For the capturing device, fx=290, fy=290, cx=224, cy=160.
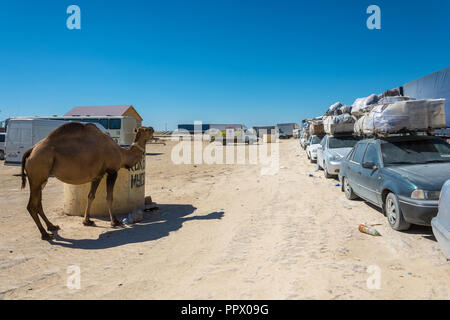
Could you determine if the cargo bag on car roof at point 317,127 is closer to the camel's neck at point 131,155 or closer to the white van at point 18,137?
the camel's neck at point 131,155

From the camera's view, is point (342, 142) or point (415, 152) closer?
point (415, 152)

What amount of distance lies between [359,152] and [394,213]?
244 cm

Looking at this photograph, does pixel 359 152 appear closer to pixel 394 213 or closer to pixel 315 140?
pixel 394 213

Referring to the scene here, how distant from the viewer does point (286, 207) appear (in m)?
7.39

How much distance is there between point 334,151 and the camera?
1186 centimetres

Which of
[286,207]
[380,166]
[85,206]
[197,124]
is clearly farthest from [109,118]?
[197,124]

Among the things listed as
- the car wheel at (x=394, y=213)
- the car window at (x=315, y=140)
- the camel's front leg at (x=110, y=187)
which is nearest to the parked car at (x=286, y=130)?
the car window at (x=315, y=140)

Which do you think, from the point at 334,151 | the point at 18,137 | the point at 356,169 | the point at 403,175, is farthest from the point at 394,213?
the point at 18,137

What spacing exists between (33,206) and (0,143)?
68.3ft

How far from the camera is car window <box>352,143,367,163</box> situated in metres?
7.11

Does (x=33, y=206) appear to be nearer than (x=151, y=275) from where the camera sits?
No

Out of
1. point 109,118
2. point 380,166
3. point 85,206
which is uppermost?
point 109,118
